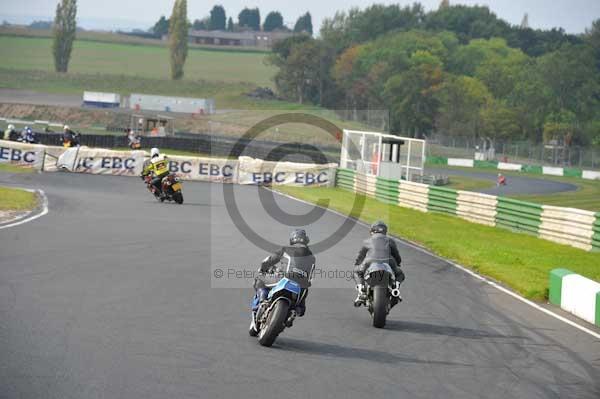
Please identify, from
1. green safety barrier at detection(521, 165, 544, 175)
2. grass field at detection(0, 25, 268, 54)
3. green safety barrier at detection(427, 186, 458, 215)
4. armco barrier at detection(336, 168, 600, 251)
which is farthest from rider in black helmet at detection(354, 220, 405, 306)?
grass field at detection(0, 25, 268, 54)

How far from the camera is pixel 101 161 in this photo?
4053cm

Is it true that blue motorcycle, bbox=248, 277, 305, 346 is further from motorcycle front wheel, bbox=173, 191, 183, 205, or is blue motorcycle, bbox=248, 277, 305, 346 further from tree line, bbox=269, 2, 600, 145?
tree line, bbox=269, 2, 600, 145

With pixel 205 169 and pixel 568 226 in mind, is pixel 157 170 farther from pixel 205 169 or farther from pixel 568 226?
pixel 205 169

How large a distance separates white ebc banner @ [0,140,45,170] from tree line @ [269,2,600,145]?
69.2m

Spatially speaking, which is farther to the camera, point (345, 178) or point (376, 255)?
point (345, 178)

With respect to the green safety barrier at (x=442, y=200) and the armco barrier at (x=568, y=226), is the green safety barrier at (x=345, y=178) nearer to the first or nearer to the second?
the green safety barrier at (x=442, y=200)

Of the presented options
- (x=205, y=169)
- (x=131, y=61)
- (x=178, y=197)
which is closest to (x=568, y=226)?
(x=178, y=197)

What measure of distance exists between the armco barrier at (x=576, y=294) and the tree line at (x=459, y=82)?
291 feet

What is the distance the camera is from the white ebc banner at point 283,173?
4122cm

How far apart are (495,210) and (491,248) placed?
680cm

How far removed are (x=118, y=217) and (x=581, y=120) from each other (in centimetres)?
10267

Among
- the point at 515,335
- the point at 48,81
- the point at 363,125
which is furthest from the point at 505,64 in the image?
the point at 515,335

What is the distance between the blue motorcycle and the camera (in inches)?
386

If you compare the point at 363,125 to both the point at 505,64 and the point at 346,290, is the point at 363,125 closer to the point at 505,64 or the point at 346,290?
the point at 505,64
